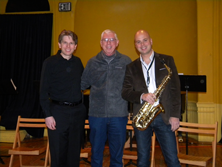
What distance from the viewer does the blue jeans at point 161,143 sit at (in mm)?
2453

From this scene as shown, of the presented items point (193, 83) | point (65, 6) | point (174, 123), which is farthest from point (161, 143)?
point (65, 6)

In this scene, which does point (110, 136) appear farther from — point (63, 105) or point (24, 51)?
point (24, 51)

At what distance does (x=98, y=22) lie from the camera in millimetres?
7008

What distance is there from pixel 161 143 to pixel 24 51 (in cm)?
537

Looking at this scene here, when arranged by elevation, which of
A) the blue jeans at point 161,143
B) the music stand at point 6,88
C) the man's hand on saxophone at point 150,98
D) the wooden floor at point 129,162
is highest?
the music stand at point 6,88

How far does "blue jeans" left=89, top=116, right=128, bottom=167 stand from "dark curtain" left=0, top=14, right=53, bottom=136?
4.23 m

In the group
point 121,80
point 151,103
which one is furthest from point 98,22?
point 151,103

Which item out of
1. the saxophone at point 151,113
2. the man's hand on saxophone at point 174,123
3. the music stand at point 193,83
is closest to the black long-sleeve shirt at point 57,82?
the saxophone at point 151,113

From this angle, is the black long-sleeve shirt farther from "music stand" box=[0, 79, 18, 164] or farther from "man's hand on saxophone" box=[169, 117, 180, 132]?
"music stand" box=[0, 79, 18, 164]

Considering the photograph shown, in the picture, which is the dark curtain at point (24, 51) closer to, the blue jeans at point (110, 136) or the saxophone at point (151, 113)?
the blue jeans at point (110, 136)

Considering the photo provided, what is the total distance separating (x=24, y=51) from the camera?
22.2 feet

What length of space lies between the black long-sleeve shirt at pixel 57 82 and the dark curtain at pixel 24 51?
13.5 ft

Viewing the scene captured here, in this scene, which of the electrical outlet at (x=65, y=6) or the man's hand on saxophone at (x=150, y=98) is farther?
the electrical outlet at (x=65, y=6)

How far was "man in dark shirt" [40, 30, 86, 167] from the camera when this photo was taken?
270 centimetres
